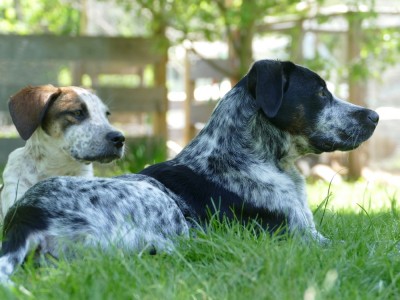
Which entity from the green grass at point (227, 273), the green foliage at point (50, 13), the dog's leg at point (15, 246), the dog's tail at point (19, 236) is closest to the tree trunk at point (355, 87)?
the green foliage at point (50, 13)

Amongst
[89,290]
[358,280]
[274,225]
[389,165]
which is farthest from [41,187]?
[389,165]

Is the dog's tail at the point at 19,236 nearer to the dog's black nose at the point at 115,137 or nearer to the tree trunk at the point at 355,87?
the dog's black nose at the point at 115,137

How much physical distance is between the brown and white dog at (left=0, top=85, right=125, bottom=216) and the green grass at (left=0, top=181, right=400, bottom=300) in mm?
1748

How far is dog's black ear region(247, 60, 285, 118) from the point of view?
4141mm

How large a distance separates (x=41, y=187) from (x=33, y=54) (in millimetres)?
7148

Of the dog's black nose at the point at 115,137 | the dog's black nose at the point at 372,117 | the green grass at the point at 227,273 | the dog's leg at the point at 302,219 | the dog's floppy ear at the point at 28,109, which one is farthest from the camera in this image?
the dog's black nose at the point at 115,137

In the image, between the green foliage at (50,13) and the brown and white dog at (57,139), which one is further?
the green foliage at (50,13)

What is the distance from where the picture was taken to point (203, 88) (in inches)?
536

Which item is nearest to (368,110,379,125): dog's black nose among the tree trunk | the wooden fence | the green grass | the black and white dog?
the black and white dog

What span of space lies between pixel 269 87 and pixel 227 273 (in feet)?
4.57

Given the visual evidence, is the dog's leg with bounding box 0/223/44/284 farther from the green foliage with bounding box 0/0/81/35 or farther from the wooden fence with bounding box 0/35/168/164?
the green foliage with bounding box 0/0/81/35

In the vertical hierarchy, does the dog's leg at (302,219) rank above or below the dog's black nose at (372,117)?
below

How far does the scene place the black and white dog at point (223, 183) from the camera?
3562 mm

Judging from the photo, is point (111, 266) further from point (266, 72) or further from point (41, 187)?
point (266, 72)
